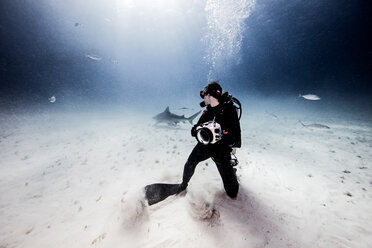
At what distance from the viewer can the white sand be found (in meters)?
2.48

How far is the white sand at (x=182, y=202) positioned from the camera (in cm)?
248

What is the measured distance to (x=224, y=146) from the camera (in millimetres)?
2982

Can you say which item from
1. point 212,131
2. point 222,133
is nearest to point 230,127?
point 222,133

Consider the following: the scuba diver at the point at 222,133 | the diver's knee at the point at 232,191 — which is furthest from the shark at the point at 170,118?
the diver's knee at the point at 232,191

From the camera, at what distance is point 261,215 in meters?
2.93

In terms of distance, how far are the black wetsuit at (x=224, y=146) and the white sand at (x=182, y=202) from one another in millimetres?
583

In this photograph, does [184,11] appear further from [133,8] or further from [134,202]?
[134,202]

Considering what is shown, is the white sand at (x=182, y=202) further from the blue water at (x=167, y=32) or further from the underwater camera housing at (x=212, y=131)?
the blue water at (x=167, y=32)

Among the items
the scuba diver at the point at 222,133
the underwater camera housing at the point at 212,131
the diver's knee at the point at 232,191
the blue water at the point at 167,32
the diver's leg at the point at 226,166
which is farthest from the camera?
the blue water at the point at 167,32

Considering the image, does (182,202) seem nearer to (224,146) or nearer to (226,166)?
(226,166)

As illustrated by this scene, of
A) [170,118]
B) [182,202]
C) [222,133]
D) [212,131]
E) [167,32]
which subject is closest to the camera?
[212,131]

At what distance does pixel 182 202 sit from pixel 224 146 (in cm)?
154

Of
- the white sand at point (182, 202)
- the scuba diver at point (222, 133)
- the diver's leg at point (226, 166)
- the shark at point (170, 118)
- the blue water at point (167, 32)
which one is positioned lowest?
the white sand at point (182, 202)

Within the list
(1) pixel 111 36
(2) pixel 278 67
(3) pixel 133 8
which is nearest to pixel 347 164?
(3) pixel 133 8
